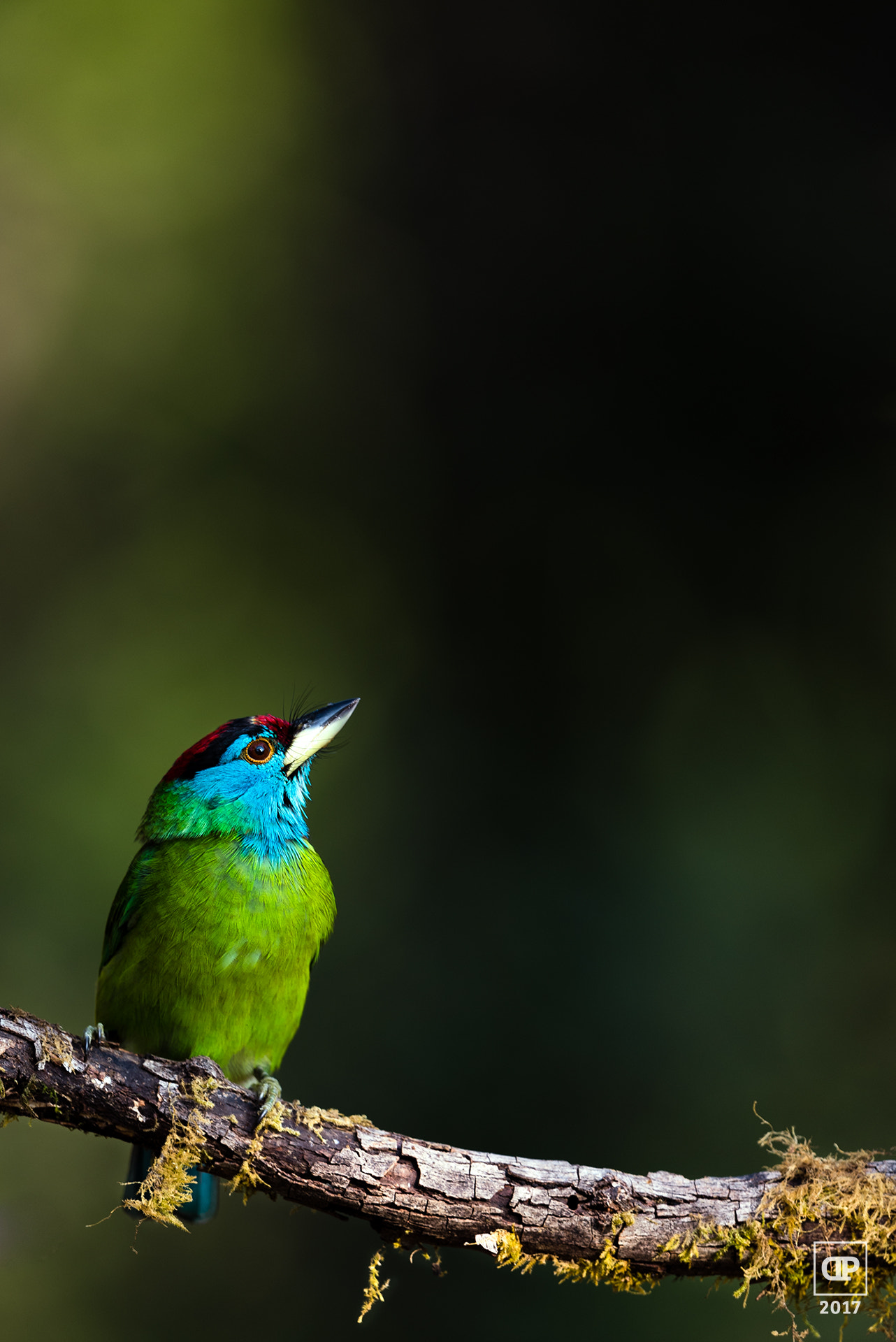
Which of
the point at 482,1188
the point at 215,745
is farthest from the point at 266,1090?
the point at 215,745

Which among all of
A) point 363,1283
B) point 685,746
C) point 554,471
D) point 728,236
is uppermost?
point 728,236

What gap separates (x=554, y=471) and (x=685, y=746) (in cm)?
137

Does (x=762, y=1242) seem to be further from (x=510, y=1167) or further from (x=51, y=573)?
(x=51, y=573)

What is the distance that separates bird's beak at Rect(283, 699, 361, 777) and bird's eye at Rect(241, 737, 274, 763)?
0.05 m

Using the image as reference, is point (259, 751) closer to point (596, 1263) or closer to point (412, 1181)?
point (412, 1181)

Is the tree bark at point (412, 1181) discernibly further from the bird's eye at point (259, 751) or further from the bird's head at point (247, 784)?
the bird's eye at point (259, 751)

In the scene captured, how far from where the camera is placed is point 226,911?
2695 mm

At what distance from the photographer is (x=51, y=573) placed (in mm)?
5324

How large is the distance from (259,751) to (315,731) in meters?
0.16

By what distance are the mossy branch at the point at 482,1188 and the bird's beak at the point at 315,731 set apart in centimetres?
94

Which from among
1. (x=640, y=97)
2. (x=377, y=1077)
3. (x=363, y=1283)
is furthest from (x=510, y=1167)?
(x=640, y=97)

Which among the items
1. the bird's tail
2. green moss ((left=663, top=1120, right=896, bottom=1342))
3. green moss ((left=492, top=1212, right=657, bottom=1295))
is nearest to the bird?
the bird's tail

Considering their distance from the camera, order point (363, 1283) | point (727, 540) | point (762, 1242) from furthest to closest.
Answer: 1. point (727, 540)
2. point (363, 1283)
3. point (762, 1242)

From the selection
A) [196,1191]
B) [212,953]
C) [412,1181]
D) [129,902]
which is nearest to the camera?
[412,1181]
